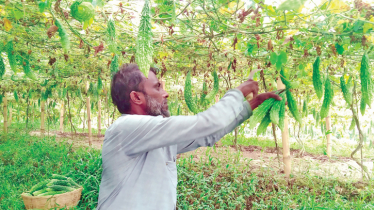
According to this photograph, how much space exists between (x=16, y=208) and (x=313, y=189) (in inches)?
179

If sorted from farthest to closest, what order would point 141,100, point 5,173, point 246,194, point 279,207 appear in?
1. point 5,173
2. point 246,194
3. point 279,207
4. point 141,100

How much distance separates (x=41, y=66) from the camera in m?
5.27

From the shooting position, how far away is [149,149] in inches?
48.1

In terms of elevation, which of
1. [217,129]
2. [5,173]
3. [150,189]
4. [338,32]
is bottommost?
[5,173]

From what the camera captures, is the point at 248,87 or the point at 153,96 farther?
the point at 153,96

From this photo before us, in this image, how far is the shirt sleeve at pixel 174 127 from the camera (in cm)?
113

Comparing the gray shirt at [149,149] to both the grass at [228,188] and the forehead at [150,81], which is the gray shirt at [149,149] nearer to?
the forehead at [150,81]

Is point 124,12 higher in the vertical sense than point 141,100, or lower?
higher

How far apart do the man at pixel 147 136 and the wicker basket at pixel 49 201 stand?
2.53 metres

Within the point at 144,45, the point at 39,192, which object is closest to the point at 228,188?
the point at 39,192

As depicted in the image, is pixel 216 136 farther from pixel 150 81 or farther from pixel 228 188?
pixel 228 188

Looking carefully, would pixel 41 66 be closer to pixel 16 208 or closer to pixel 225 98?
pixel 16 208

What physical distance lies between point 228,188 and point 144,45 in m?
3.32

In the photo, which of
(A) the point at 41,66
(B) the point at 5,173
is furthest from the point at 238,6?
(B) the point at 5,173
